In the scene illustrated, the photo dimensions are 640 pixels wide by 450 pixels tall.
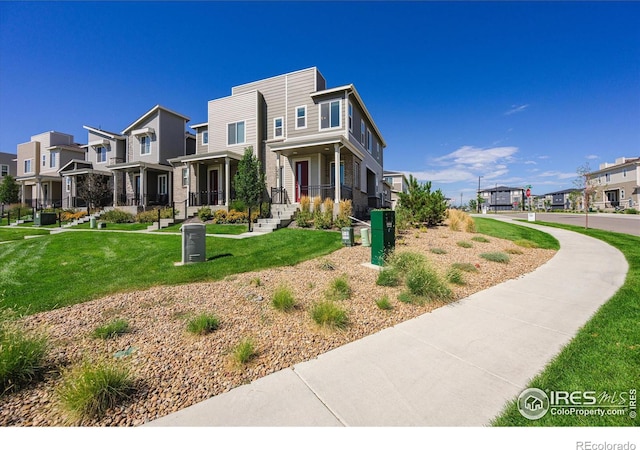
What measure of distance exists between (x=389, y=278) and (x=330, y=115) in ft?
45.5

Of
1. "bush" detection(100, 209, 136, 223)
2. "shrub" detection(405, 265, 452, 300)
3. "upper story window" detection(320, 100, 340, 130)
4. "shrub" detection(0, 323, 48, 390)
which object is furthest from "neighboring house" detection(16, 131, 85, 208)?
"shrub" detection(405, 265, 452, 300)

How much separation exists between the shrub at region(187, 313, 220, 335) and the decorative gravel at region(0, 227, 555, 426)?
0.26 feet

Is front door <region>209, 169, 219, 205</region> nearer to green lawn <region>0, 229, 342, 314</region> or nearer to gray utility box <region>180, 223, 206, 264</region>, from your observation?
green lawn <region>0, 229, 342, 314</region>

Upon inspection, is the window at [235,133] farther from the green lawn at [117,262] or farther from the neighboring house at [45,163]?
the neighboring house at [45,163]

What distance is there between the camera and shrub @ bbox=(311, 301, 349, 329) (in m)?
3.79

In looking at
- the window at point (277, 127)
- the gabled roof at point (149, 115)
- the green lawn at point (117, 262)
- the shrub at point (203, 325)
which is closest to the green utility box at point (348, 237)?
the green lawn at point (117, 262)

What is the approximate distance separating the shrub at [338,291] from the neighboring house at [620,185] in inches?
1843

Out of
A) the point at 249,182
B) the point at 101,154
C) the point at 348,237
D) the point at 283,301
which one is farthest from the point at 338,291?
the point at 101,154

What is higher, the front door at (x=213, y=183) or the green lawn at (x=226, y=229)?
the front door at (x=213, y=183)

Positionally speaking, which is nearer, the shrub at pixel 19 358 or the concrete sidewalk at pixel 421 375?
the concrete sidewalk at pixel 421 375

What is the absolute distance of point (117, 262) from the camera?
799 cm

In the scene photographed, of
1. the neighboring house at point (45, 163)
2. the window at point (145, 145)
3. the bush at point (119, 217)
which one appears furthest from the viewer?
the neighboring house at point (45, 163)

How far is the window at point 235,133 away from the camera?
19389 mm
